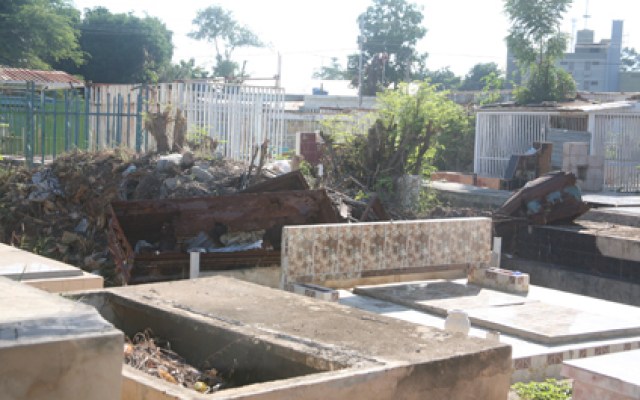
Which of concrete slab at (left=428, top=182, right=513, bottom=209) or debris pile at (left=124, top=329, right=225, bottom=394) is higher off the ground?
debris pile at (left=124, top=329, right=225, bottom=394)

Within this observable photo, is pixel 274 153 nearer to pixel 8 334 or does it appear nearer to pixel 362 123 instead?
pixel 362 123

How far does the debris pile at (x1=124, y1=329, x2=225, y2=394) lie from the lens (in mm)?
4320

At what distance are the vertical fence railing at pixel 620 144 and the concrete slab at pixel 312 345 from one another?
18359 millimetres

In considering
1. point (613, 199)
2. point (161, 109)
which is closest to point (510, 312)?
point (161, 109)

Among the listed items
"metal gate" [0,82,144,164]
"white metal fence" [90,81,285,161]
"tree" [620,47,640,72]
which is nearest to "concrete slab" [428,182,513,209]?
"white metal fence" [90,81,285,161]

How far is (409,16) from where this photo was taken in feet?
200

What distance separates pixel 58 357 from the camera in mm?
3172

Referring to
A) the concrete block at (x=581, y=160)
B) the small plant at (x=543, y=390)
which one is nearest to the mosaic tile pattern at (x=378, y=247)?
the small plant at (x=543, y=390)

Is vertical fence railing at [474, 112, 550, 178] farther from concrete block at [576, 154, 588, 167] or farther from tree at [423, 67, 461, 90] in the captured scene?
tree at [423, 67, 461, 90]

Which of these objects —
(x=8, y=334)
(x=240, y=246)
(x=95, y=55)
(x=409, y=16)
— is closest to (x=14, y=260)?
(x=8, y=334)

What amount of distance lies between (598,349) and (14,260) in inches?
193

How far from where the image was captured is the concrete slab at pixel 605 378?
174 inches

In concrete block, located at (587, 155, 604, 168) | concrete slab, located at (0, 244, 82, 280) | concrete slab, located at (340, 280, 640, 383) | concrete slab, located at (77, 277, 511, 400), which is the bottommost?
concrete slab, located at (340, 280, 640, 383)

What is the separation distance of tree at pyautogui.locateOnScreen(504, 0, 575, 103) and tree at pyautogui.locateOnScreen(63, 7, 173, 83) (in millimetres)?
22944
